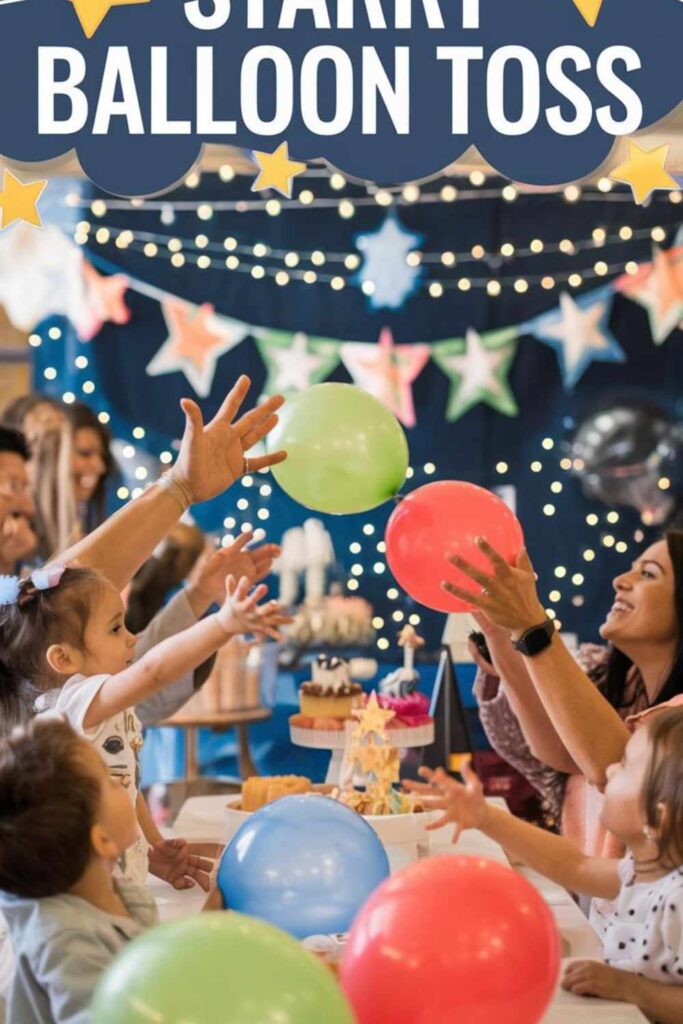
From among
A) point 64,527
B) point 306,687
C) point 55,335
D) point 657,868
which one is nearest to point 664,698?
point 657,868

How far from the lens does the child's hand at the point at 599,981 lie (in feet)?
5.50

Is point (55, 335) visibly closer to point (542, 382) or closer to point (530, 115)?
point (542, 382)

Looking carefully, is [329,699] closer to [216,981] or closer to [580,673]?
[580,673]

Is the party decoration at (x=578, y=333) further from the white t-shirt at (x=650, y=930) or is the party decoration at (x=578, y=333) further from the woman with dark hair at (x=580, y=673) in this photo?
the white t-shirt at (x=650, y=930)

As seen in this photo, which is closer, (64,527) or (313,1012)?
(313,1012)

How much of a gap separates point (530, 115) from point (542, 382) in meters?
2.89

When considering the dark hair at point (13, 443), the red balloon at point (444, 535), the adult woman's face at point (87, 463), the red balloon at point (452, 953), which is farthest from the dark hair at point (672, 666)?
the adult woman's face at point (87, 463)

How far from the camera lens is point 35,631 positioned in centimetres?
205

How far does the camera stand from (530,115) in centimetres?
321

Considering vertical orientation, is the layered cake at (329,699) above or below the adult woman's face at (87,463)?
below

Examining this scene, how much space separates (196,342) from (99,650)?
4.18 metres

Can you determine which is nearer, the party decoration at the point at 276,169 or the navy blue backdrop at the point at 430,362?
the party decoration at the point at 276,169

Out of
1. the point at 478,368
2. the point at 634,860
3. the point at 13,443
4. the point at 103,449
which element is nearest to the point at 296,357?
the point at 478,368

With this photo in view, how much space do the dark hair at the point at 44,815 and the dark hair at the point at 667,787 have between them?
755 mm
